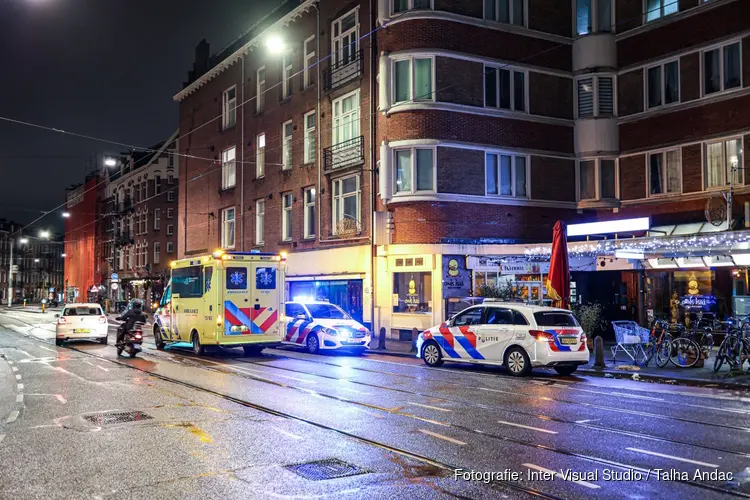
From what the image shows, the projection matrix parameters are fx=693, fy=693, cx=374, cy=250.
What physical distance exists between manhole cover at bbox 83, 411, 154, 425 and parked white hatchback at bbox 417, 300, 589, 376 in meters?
8.29

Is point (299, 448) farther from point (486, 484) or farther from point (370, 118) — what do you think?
point (370, 118)

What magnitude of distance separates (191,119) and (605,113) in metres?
27.6

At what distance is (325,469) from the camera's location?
6977mm

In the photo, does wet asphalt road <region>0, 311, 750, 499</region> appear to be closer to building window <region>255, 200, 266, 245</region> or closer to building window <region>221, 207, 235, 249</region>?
building window <region>255, 200, 266, 245</region>

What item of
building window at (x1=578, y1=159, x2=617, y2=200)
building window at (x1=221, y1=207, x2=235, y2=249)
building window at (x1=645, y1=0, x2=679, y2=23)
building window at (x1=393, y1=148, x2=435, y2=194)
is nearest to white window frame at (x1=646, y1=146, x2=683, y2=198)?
building window at (x1=578, y1=159, x2=617, y2=200)

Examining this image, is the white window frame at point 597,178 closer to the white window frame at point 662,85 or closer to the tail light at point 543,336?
the white window frame at point 662,85

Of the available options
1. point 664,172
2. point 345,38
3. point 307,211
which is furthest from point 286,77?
point 664,172

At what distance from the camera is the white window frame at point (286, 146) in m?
33.6

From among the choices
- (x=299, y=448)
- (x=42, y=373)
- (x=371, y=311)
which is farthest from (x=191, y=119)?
(x=299, y=448)

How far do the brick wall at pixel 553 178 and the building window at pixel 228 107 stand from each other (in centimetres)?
1925

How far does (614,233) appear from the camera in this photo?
81.3 ft

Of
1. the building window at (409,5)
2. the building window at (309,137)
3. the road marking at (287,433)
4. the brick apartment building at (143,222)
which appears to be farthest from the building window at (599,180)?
the brick apartment building at (143,222)

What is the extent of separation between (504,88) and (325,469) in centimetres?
2198

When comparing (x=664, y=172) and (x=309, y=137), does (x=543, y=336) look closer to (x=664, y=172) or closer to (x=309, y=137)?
(x=664, y=172)
